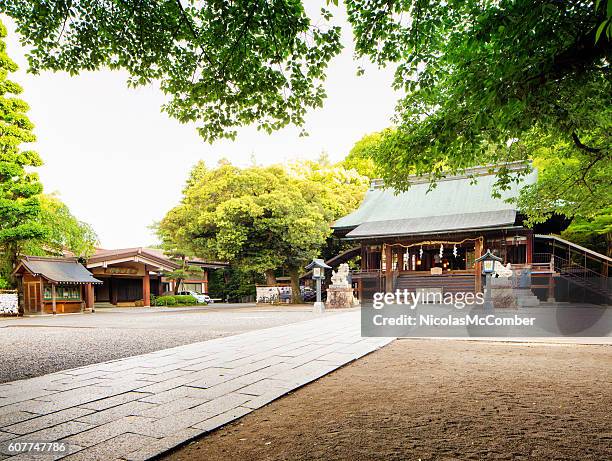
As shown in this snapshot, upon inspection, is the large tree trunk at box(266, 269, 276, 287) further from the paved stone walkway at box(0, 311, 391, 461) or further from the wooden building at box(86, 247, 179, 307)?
the paved stone walkway at box(0, 311, 391, 461)

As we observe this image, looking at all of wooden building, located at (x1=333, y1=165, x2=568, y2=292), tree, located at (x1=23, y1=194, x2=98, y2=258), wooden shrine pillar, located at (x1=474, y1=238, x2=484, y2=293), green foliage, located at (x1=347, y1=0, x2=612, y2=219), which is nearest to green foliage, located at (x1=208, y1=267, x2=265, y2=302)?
wooden building, located at (x1=333, y1=165, x2=568, y2=292)

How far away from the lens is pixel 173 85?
6.05 metres

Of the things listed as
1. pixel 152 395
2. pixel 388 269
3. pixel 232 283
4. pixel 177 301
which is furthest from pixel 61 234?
pixel 152 395

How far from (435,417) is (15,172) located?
62.1ft

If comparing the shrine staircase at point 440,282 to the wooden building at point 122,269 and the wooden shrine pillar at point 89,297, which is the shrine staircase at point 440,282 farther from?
the wooden shrine pillar at point 89,297

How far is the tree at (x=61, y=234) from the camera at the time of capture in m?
19.5

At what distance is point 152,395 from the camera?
408 cm

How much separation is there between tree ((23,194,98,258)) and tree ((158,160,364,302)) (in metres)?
4.15

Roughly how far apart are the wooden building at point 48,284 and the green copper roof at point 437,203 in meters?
13.7

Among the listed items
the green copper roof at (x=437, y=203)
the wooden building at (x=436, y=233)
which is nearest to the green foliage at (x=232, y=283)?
the wooden building at (x=436, y=233)

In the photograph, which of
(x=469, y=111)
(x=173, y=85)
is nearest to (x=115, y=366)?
(x=173, y=85)

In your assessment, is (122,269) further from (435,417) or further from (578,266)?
(435,417)

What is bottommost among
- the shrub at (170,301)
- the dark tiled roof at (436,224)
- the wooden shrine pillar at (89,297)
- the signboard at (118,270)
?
the shrub at (170,301)

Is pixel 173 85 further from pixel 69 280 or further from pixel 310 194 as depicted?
pixel 310 194
